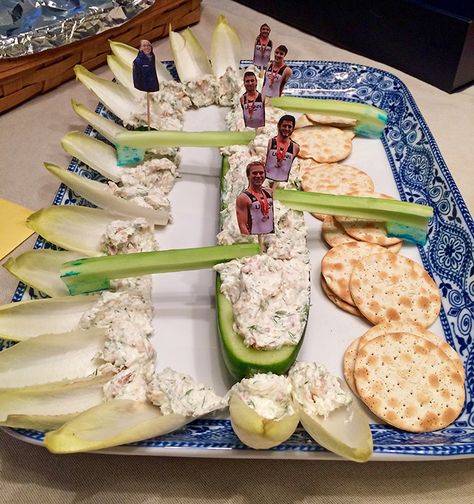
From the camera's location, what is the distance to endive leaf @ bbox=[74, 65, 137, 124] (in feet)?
5.87

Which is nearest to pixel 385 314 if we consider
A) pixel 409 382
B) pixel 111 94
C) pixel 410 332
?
pixel 410 332

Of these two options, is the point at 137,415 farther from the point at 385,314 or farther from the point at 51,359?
the point at 385,314

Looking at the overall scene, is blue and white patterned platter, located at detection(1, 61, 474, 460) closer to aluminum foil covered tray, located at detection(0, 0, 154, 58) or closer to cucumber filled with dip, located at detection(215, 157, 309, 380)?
cucumber filled with dip, located at detection(215, 157, 309, 380)

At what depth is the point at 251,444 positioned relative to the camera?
0.93 meters

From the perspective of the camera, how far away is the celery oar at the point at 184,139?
1554 millimetres

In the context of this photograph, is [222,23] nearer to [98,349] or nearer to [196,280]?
[196,280]

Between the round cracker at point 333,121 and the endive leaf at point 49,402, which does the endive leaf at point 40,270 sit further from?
the round cracker at point 333,121

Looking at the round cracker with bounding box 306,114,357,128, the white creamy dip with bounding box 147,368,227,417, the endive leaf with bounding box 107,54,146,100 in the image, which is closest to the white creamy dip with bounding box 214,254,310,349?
the white creamy dip with bounding box 147,368,227,417

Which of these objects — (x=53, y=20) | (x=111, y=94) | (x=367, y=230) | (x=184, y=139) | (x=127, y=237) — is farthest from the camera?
(x=53, y=20)

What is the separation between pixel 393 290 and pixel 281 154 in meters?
0.40

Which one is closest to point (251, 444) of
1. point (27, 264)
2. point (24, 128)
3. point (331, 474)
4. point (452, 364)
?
point (331, 474)

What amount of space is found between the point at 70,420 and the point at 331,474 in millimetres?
487

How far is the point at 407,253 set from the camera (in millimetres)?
1458

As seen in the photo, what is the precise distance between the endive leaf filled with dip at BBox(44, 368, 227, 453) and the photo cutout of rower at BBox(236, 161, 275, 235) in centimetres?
34
